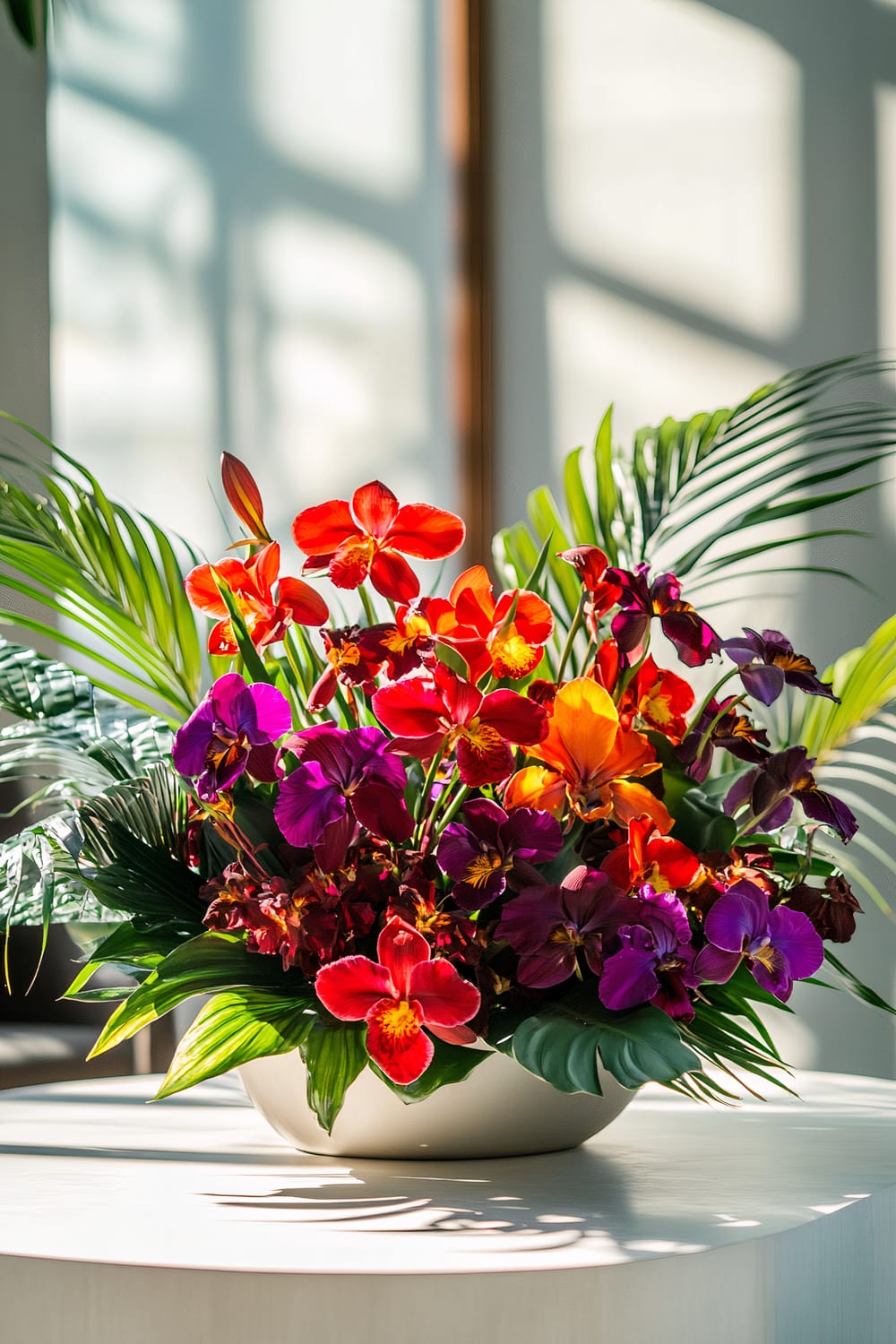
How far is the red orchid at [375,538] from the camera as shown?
73cm

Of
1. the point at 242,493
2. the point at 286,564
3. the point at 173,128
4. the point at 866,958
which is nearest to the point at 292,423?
the point at 286,564

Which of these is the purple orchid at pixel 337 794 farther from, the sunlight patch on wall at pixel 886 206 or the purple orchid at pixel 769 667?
the sunlight patch on wall at pixel 886 206

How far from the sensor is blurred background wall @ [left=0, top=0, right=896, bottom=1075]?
2781 mm

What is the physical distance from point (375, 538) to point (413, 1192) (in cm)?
31

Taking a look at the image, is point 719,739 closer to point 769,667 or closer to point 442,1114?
point 769,667

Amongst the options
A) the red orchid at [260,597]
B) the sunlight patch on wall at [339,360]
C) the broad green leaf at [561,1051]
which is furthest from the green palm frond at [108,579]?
the sunlight patch on wall at [339,360]

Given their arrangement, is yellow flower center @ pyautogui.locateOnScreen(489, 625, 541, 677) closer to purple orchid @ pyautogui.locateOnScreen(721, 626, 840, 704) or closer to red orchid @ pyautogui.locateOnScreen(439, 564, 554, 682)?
red orchid @ pyautogui.locateOnScreen(439, 564, 554, 682)

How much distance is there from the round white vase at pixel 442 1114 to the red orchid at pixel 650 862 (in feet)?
0.40

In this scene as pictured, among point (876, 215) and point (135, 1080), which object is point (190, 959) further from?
point (876, 215)

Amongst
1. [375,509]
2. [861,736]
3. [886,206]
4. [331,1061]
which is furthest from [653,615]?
[886,206]

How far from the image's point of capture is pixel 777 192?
8.71 feet

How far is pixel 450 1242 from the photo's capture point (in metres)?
0.62

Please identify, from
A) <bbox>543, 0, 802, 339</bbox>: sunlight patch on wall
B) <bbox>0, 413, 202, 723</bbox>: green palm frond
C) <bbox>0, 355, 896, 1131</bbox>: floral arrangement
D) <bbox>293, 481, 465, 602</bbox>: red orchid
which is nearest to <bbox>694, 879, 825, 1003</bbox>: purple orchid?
<bbox>0, 355, 896, 1131</bbox>: floral arrangement

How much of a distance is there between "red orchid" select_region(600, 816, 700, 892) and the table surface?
0.14 m
